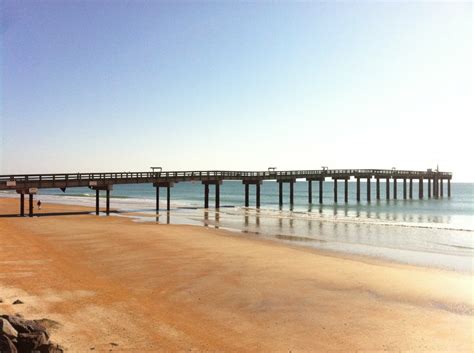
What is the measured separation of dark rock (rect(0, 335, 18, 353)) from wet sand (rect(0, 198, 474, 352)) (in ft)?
4.01

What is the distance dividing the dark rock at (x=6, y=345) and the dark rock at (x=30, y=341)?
23cm

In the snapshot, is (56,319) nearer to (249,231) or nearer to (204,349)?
(204,349)

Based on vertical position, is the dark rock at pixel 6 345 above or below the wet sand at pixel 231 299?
above

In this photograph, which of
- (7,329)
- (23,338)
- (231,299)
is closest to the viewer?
(7,329)

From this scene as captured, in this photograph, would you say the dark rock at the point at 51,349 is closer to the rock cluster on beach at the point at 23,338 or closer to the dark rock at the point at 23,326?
the rock cluster on beach at the point at 23,338

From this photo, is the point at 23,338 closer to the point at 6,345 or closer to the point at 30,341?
the point at 30,341

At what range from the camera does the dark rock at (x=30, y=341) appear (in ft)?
18.5

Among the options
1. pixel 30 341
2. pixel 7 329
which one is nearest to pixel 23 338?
pixel 30 341

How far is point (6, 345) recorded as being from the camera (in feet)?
17.5

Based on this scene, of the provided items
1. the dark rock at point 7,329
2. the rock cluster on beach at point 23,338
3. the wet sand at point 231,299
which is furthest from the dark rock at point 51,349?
the dark rock at point 7,329

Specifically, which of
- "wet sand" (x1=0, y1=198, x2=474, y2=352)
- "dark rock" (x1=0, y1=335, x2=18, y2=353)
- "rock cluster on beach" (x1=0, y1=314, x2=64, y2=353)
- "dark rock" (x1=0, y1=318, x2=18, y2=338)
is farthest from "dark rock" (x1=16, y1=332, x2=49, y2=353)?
"wet sand" (x1=0, y1=198, x2=474, y2=352)

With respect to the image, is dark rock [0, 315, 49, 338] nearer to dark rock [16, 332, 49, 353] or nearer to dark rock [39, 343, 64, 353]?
dark rock [16, 332, 49, 353]

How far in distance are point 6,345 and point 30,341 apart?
439 mm

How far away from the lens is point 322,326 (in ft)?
26.8
